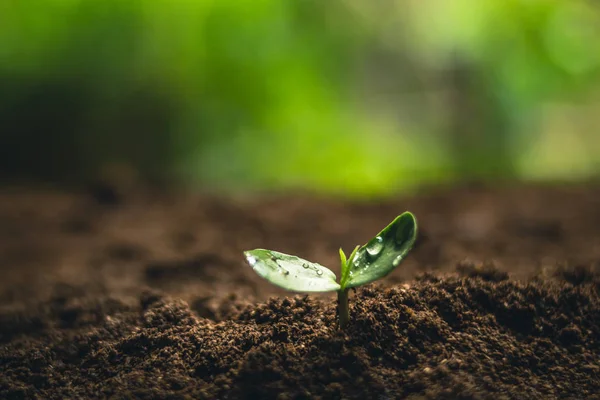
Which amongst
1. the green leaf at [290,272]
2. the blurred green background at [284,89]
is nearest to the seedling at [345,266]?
the green leaf at [290,272]

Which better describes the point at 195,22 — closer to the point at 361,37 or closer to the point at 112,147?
the point at 112,147

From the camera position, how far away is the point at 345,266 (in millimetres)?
844

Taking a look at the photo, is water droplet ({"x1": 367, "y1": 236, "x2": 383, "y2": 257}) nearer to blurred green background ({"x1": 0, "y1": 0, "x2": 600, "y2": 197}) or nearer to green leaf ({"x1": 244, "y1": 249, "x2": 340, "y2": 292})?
green leaf ({"x1": 244, "y1": 249, "x2": 340, "y2": 292})

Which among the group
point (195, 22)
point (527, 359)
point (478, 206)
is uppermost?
point (195, 22)

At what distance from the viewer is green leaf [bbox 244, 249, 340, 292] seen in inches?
31.2

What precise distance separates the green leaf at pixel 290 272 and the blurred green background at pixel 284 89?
2.17 meters

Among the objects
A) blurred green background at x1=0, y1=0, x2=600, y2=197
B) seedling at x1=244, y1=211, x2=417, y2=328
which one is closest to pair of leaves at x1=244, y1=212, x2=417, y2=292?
seedling at x1=244, y1=211, x2=417, y2=328

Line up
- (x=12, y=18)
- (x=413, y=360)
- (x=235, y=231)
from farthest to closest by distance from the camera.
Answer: (x=12, y=18)
(x=235, y=231)
(x=413, y=360)

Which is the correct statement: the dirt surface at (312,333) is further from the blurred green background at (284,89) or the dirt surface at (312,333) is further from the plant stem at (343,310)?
the blurred green background at (284,89)

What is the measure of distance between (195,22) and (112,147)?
915 mm

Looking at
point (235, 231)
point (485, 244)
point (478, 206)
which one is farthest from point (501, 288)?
point (478, 206)

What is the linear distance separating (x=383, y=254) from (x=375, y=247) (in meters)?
0.03

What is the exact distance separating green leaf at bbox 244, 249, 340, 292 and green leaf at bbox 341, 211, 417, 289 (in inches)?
1.2

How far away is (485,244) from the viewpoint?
170 centimetres
